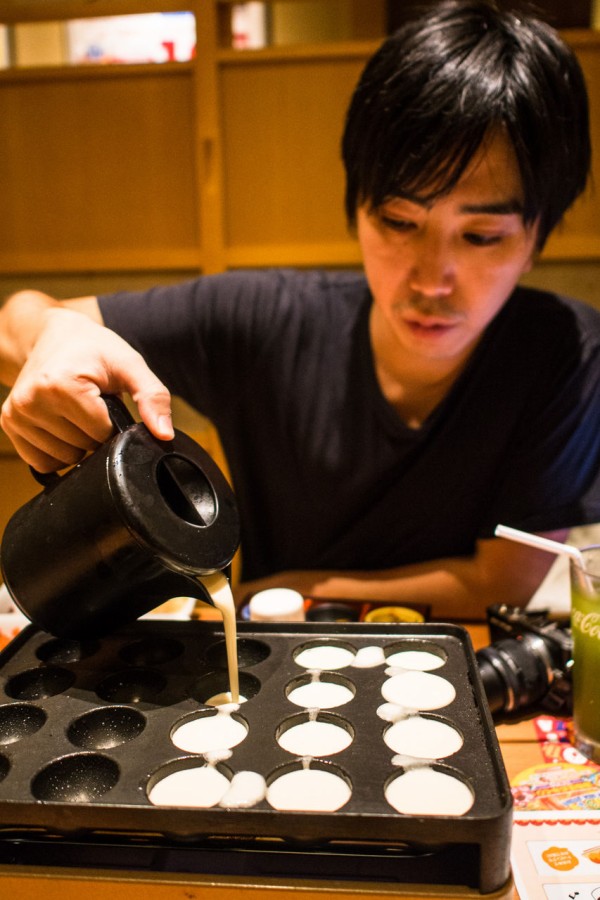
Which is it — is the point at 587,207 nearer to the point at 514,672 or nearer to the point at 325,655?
the point at 514,672

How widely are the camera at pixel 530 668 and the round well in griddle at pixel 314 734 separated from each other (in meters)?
0.26

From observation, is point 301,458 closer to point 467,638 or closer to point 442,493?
point 442,493

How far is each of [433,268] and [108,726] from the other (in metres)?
0.88

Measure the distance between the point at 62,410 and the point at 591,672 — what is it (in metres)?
0.72

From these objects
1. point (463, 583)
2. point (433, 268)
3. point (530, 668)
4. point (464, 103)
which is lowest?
point (463, 583)

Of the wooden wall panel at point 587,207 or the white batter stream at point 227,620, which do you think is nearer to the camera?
the white batter stream at point 227,620

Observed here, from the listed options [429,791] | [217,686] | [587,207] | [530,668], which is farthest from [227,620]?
[587,207]

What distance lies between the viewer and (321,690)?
882 millimetres

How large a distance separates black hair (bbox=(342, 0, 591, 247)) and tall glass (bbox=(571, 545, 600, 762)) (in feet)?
2.18

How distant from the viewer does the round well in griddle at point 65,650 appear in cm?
94

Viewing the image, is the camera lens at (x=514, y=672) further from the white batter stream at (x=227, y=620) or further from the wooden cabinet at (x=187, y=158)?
the wooden cabinet at (x=187, y=158)

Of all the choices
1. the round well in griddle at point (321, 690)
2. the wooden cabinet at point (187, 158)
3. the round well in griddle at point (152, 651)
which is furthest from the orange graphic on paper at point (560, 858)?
the wooden cabinet at point (187, 158)

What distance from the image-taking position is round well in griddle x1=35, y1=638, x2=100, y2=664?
37.2 inches

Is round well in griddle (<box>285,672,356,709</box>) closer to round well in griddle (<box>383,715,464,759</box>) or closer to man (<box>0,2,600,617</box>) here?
round well in griddle (<box>383,715,464,759</box>)
